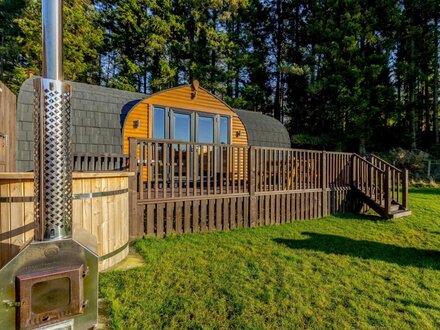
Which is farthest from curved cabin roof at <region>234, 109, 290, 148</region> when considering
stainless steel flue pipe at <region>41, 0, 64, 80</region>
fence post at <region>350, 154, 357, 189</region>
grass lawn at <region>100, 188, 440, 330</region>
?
stainless steel flue pipe at <region>41, 0, 64, 80</region>

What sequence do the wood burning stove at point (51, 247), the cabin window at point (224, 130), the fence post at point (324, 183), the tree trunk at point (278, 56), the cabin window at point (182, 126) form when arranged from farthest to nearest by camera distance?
the tree trunk at point (278, 56) < the cabin window at point (224, 130) < the cabin window at point (182, 126) < the fence post at point (324, 183) < the wood burning stove at point (51, 247)

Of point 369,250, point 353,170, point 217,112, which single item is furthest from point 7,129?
point 353,170

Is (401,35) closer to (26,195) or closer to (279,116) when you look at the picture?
(279,116)

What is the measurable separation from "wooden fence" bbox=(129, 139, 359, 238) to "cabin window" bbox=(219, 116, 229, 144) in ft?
11.2

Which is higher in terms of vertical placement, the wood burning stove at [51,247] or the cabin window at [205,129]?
the cabin window at [205,129]

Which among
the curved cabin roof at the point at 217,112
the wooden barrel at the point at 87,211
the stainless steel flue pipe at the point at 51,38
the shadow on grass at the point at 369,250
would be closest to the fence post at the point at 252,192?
the shadow on grass at the point at 369,250

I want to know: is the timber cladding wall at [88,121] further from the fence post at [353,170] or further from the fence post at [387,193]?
the fence post at [387,193]

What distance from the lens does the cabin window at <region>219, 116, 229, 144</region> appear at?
9.80 m

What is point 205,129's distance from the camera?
9422 mm

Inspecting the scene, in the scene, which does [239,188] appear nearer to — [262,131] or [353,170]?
[353,170]

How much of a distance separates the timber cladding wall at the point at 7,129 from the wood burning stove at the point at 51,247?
14.1 ft

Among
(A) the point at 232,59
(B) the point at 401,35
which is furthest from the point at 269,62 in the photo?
(B) the point at 401,35

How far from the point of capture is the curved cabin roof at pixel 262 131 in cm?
1098

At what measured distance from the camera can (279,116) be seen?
73.0 ft
